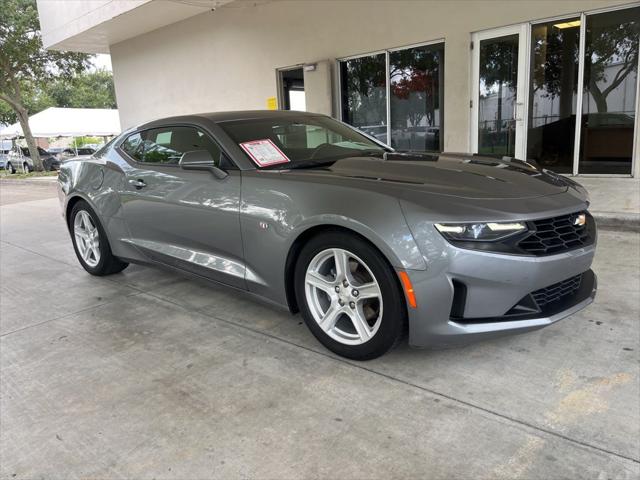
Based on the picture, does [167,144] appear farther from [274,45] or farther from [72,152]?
[72,152]

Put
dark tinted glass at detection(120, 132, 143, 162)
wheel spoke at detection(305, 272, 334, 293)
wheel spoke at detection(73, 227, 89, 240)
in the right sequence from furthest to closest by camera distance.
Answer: wheel spoke at detection(73, 227, 89, 240), dark tinted glass at detection(120, 132, 143, 162), wheel spoke at detection(305, 272, 334, 293)

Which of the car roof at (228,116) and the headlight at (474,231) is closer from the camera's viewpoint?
the headlight at (474,231)

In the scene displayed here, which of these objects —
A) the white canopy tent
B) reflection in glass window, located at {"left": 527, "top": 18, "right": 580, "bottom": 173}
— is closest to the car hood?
reflection in glass window, located at {"left": 527, "top": 18, "right": 580, "bottom": 173}

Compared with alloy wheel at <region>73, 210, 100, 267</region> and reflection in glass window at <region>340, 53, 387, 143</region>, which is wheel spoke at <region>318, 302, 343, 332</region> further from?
reflection in glass window at <region>340, 53, 387, 143</region>

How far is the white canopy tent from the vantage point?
2875 centimetres

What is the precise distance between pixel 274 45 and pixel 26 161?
69.2ft

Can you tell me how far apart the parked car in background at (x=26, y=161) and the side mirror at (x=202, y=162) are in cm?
2712

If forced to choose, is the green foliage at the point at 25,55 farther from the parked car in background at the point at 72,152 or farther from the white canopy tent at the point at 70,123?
the parked car in background at the point at 72,152

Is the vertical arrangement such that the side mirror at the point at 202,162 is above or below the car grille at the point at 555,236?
above

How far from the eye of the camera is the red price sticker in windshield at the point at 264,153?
10.7 feet

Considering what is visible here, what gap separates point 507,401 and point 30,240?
272 inches

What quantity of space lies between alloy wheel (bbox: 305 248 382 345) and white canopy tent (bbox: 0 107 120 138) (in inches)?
1143

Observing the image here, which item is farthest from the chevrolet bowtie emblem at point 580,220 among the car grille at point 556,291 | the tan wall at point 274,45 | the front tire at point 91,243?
the tan wall at point 274,45

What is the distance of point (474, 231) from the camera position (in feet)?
7.80
